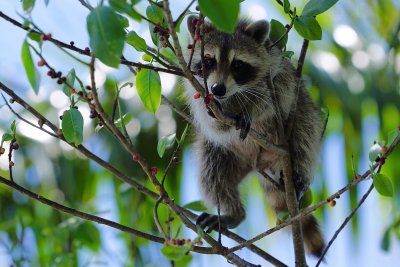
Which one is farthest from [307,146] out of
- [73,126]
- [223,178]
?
[73,126]

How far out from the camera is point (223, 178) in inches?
147

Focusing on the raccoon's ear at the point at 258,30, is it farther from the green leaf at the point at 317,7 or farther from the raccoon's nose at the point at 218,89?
the green leaf at the point at 317,7

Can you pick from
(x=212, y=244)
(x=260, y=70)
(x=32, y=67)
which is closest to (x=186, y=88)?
(x=260, y=70)

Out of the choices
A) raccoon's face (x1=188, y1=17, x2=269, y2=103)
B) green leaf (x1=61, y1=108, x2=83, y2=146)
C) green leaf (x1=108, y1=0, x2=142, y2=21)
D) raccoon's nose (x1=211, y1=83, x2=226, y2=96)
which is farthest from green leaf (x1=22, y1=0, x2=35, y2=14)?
raccoon's face (x1=188, y1=17, x2=269, y2=103)

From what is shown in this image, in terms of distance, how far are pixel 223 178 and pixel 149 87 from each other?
66.4 inches

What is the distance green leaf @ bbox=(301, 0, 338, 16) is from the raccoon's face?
3.23 feet

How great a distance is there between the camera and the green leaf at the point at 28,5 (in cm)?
172

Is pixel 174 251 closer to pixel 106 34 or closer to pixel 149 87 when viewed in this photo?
pixel 149 87

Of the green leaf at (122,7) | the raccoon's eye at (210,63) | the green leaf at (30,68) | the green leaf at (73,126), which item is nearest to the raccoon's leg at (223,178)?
the raccoon's eye at (210,63)

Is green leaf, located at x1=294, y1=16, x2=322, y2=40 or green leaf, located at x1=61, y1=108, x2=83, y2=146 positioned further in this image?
green leaf, located at x1=294, y1=16, x2=322, y2=40

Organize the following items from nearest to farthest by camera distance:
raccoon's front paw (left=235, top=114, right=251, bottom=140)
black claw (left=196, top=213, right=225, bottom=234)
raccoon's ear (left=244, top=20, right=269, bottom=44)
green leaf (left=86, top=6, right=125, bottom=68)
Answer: green leaf (left=86, top=6, right=125, bottom=68)
raccoon's front paw (left=235, top=114, right=251, bottom=140)
black claw (left=196, top=213, right=225, bottom=234)
raccoon's ear (left=244, top=20, right=269, bottom=44)

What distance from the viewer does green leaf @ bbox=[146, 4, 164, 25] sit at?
207 cm

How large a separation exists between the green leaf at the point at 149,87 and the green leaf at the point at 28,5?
466mm

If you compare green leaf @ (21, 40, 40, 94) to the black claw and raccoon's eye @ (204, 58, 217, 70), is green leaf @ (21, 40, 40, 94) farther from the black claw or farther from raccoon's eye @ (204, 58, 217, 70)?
the black claw
